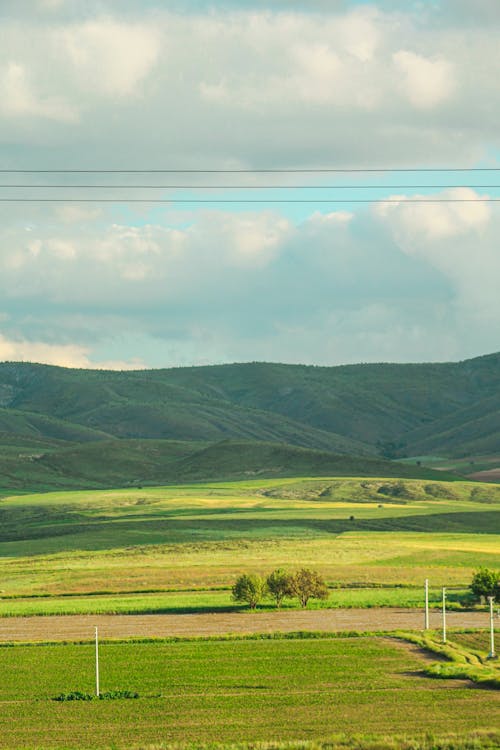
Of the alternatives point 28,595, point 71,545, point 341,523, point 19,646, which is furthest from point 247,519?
point 19,646

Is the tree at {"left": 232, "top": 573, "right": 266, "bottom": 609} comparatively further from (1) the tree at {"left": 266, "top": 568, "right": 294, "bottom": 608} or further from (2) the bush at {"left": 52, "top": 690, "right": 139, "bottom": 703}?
(2) the bush at {"left": 52, "top": 690, "right": 139, "bottom": 703}

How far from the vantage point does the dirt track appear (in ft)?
262

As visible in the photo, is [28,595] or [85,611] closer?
[85,611]

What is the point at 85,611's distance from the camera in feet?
302

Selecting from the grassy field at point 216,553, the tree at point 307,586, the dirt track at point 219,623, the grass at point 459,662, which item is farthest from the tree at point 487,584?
the grass at point 459,662

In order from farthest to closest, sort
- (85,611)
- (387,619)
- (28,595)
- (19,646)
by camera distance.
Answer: (28,595)
(85,611)
(387,619)
(19,646)

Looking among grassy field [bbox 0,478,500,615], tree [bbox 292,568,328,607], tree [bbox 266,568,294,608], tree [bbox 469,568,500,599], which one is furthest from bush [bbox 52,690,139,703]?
tree [bbox 469,568,500,599]

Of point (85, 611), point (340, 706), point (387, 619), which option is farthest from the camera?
point (85, 611)

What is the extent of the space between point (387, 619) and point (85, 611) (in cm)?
2311

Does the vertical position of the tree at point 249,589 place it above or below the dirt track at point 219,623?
above

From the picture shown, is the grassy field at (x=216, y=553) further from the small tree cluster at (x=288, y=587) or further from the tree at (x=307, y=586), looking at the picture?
the small tree cluster at (x=288, y=587)

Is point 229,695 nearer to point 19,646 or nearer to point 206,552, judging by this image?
point 19,646

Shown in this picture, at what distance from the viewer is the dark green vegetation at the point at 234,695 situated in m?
46.3

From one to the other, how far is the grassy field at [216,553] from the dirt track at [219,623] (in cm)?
424
